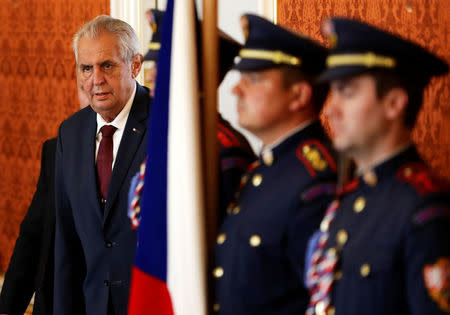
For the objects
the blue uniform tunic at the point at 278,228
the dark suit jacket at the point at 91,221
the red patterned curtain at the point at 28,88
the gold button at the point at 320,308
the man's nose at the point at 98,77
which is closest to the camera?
the gold button at the point at 320,308

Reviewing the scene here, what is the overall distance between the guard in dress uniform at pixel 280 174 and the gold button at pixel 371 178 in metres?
0.18

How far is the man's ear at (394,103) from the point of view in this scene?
1.39m

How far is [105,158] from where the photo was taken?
260 cm

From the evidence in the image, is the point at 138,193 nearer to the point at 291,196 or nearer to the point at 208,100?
the point at 208,100

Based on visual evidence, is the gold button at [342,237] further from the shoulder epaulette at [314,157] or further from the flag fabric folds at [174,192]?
the flag fabric folds at [174,192]

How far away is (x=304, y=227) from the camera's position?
1604mm

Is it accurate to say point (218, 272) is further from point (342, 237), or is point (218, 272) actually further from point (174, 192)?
point (342, 237)

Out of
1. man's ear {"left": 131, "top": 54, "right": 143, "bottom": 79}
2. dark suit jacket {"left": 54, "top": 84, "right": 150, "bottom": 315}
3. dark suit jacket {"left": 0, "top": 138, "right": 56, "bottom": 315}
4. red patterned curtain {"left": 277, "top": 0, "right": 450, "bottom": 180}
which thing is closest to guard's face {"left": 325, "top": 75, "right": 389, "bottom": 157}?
dark suit jacket {"left": 54, "top": 84, "right": 150, "bottom": 315}

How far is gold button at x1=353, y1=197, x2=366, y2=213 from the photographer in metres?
1.46

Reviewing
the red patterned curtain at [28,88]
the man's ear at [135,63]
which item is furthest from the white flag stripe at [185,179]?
the red patterned curtain at [28,88]

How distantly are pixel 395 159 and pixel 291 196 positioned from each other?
292 mm

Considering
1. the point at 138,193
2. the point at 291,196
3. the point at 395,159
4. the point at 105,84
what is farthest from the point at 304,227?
the point at 105,84

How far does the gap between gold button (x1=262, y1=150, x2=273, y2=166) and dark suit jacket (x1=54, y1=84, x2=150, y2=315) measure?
841mm

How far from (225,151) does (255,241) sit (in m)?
0.38
